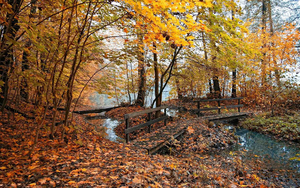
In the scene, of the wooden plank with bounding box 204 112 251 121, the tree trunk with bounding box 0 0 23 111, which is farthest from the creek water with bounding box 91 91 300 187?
the tree trunk with bounding box 0 0 23 111

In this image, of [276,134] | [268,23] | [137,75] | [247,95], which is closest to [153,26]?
[276,134]

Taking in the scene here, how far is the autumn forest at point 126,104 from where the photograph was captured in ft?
9.28

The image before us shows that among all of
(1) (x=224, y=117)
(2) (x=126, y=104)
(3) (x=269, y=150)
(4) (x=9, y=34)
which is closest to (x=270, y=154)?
(3) (x=269, y=150)

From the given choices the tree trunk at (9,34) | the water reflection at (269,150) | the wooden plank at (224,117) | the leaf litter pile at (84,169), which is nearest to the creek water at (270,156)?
the water reflection at (269,150)

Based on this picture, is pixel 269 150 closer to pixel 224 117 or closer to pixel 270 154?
pixel 270 154

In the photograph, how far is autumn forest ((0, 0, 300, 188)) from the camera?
111 inches

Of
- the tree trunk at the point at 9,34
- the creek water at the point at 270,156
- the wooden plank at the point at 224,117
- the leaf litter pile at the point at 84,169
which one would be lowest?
the creek water at the point at 270,156

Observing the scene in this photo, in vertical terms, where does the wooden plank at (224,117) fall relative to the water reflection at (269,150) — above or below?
above

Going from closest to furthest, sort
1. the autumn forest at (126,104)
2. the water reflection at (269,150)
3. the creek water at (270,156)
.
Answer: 1. the autumn forest at (126,104)
2. the creek water at (270,156)
3. the water reflection at (269,150)

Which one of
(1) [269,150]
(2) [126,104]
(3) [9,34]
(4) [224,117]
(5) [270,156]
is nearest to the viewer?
(3) [9,34]

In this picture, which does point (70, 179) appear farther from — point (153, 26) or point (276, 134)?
point (276, 134)

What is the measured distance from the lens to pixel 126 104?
1365cm

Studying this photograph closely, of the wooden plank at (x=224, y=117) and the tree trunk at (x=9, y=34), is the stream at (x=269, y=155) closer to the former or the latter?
the wooden plank at (x=224, y=117)

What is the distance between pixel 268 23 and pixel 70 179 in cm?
1961
